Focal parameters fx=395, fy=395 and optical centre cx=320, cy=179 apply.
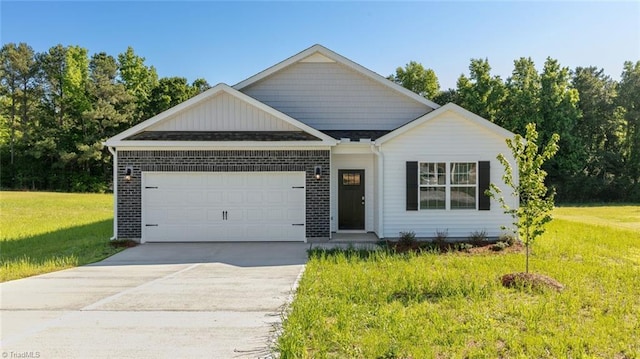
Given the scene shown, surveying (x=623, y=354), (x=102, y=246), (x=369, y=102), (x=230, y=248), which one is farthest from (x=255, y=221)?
(x=623, y=354)

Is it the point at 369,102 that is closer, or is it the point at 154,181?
the point at 154,181

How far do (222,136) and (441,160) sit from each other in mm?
6530

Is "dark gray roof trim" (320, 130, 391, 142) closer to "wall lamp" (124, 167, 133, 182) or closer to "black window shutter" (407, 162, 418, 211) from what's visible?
"black window shutter" (407, 162, 418, 211)

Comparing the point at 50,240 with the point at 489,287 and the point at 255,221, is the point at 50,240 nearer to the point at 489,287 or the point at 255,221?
the point at 255,221

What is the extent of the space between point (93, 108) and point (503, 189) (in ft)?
140

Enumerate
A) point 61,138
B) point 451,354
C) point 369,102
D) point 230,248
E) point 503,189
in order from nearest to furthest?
point 451,354
point 230,248
point 503,189
point 369,102
point 61,138

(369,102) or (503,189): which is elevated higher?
(369,102)

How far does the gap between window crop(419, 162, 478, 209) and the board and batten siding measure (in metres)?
0.18

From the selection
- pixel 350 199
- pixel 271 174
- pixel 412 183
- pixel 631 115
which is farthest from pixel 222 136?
pixel 631 115

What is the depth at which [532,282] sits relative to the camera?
6.81m

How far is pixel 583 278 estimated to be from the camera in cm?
746

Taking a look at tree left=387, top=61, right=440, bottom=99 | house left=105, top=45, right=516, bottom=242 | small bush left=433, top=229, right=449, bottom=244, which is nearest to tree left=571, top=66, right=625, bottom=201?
tree left=387, top=61, right=440, bottom=99

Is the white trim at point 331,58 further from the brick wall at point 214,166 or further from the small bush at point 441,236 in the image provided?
the small bush at point 441,236

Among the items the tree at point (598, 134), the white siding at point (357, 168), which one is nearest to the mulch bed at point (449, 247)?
the white siding at point (357, 168)
